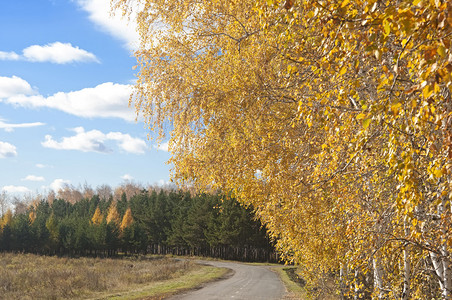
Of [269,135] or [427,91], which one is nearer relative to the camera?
[427,91]

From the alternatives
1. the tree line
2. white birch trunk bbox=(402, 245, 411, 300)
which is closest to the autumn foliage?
white birch trunk bbox=(402, 245, 411, 300)

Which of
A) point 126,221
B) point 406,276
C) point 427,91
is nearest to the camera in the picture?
point 427,91

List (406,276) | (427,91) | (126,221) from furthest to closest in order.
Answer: (126,221)
(406,276)
(427,91)

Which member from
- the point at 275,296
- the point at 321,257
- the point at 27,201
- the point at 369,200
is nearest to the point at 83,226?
the point at 275,296

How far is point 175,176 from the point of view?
10203mm

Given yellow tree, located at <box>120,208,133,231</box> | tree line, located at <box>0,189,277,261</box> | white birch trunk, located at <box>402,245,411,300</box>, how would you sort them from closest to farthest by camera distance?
white birch trunk, located at <box>402,245,411,300</box>
tree line, located at <box>0,189,277,261</box>
yellow tree, located at <box>120,208,133,231</box>

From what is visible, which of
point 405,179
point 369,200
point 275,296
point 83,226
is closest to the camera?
point 405,179

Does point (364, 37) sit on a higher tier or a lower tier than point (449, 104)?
higher

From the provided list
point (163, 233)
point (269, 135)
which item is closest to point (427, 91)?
point (269, 135)

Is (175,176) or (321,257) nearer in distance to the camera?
(175,176)

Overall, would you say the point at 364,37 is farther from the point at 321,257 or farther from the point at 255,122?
the point at 321,257

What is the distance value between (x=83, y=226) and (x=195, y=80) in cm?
6548

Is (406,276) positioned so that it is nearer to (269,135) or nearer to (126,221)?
(269,135)

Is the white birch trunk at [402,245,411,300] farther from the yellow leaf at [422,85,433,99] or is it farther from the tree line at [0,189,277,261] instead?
the tree line at [0,189,277,261]
